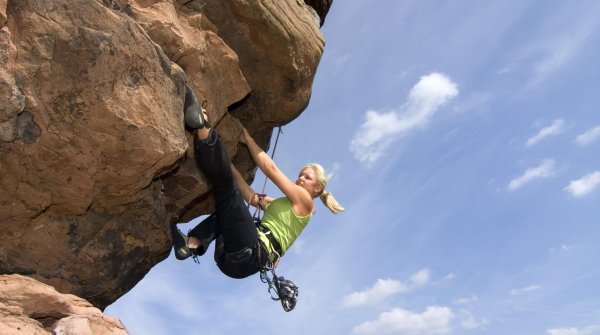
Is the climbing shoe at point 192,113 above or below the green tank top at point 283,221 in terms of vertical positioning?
above

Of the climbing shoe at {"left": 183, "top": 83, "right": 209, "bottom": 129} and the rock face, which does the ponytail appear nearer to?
the rock face

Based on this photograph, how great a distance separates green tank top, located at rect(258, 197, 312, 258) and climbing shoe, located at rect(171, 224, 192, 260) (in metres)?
1.09

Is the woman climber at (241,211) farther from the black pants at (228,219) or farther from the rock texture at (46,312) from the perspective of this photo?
the rock texture at (46,312)

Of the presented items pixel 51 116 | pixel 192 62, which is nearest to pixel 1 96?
pixel 51 116

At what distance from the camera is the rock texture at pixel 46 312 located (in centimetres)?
505

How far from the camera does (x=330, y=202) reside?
7793 millimetres

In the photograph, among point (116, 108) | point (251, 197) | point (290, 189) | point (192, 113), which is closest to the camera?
point (116, 108)

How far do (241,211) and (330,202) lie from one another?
1.69 m

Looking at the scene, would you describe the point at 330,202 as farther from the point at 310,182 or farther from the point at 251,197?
the point at 251,197

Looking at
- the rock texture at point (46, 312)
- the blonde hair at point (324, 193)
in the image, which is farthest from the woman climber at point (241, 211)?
the rock texture at point (46, 312)

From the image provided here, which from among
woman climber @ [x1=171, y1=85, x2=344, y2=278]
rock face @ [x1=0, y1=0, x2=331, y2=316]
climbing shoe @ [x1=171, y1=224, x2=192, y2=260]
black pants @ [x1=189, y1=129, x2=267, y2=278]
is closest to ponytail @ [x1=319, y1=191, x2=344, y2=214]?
woman climber @ [x1=171, y1=85, x2=344, y2=278]

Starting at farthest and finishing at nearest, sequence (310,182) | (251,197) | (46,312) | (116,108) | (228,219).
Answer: (251,197)
(310,182)
(228,219)
(116,108)
(46,312)

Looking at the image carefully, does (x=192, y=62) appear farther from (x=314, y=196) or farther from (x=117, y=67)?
(x=314, y=196)

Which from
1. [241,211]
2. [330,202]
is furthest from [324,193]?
[241,211]
